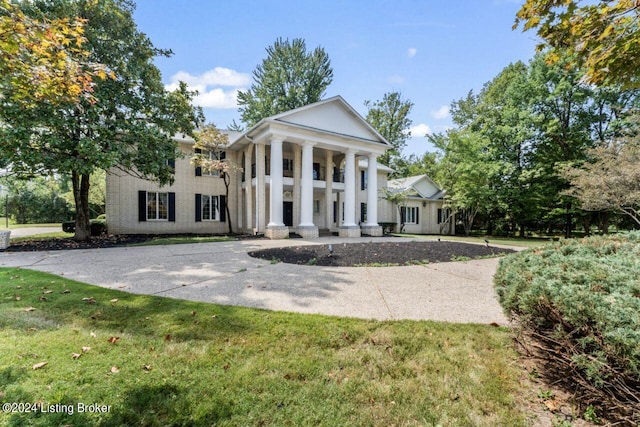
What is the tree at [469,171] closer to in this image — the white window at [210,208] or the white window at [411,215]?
the white window at [411,215]

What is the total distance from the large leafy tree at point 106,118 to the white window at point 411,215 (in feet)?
66.1

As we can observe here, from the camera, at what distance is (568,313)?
2.03 metres

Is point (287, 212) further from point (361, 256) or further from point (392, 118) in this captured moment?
point (392, 118)

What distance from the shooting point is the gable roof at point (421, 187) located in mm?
26766

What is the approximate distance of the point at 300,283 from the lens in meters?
5.73

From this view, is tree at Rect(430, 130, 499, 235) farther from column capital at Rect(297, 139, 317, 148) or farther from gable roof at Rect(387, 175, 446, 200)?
column capital at Rect(297, 139, 317, 148)

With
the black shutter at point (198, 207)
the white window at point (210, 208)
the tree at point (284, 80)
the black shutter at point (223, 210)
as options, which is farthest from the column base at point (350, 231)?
the tree at point (284, 80)

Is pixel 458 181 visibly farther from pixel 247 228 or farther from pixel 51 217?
pixel 51 217

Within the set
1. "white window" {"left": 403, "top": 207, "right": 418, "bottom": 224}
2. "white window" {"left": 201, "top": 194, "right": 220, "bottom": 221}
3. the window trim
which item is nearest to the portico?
"white window" {"left": 201, "top": 194, "right": 220, "bottom": 221}

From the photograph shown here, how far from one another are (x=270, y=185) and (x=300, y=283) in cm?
1074

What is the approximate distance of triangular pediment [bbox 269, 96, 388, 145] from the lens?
16.3m

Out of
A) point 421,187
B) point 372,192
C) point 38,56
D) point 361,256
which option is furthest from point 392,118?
point 38,56

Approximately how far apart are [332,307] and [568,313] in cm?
288

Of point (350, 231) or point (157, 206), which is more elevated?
point (157, 206)
